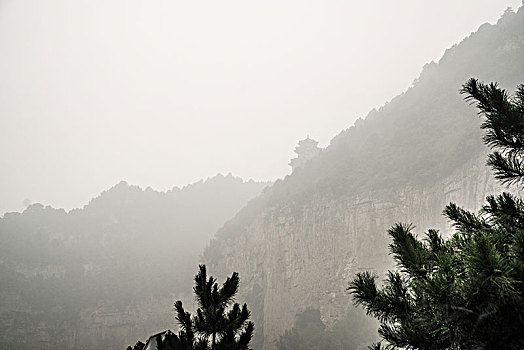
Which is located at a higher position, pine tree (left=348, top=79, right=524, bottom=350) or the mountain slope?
the mountain slope

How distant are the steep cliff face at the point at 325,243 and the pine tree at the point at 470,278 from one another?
809 inches

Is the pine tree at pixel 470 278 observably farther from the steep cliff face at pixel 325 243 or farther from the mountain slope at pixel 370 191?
the steep cliff face at pixel 325 243

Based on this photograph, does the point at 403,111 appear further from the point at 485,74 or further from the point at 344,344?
the point at 344,344

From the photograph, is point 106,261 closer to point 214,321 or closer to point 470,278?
point 214,321

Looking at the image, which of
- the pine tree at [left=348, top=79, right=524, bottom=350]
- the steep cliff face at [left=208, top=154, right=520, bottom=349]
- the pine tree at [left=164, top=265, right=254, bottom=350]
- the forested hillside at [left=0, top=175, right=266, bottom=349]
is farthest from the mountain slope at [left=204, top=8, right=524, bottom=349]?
the pine tree at [left=164, top=265, right=254, bottom=350]

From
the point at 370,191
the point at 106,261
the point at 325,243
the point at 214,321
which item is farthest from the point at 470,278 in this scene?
the point at 106,261

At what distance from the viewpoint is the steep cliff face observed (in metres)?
25.3

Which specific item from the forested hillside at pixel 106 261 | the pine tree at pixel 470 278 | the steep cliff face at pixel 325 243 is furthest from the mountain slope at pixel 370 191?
the pine tree at pixel 470 278

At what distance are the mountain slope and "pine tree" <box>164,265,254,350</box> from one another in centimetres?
2052

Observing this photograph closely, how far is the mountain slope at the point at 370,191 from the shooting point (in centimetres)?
2588

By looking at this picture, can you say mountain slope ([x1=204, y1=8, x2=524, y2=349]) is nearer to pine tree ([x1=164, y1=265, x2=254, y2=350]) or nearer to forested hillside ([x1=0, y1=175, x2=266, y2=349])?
forested hillside ([x1=0, y1=175, x2=266, y2=349])

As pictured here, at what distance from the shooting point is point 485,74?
2802 centimetres

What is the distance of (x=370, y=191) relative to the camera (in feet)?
96.8

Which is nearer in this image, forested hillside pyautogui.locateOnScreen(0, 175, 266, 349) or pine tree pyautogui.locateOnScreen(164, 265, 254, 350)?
pine tree pyautogui.locateOnScreen(164, 265, 254, 350)
